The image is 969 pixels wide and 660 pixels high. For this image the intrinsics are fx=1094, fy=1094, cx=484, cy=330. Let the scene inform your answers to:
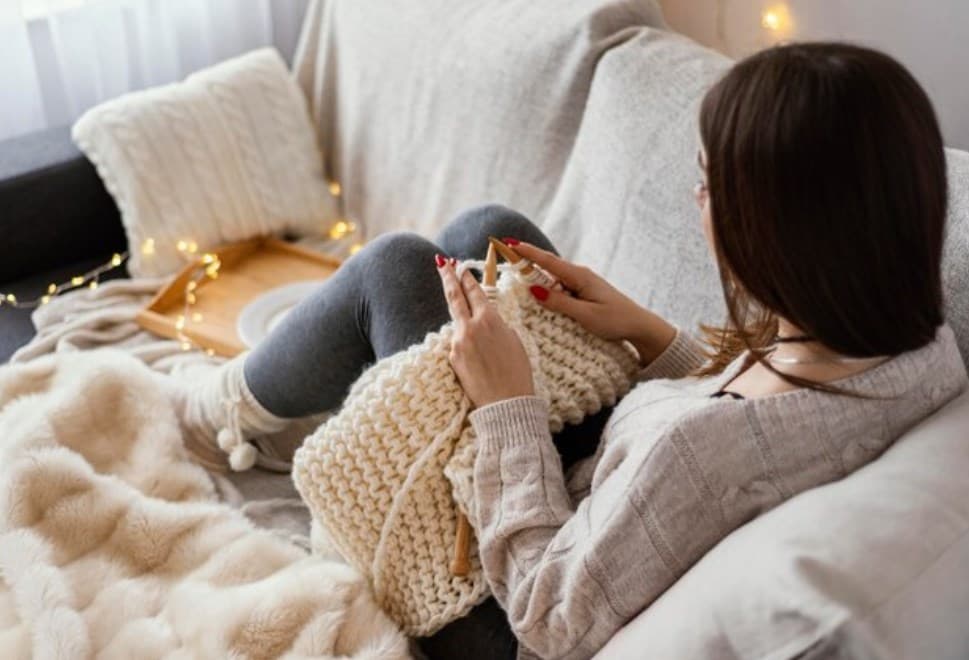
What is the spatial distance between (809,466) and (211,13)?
5.34 feet

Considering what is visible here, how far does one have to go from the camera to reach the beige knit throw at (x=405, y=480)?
1.12 m

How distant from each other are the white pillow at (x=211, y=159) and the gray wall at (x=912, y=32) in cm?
82

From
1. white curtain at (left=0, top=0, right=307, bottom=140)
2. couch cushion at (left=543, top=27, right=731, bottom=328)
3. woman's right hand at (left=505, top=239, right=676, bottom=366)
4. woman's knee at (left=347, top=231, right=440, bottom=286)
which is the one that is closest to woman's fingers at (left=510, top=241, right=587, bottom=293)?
woman's right hand at (left=505, top=239, right=676, bottom=366)

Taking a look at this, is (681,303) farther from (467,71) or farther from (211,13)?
(211,13)

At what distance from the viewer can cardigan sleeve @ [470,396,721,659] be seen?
0.94 m

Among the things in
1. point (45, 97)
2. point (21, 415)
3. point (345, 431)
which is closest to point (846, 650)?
point (345, 431)

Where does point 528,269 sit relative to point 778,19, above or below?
below

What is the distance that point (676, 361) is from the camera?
1.28 meters

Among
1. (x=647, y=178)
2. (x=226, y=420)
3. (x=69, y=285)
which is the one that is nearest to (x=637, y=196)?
(x=647, y=178)

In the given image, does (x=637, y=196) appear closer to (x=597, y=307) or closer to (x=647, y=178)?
(x=647, y=178)

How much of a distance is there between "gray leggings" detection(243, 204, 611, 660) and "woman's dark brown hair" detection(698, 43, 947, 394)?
40 cm

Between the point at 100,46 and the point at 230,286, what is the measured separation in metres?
0.54

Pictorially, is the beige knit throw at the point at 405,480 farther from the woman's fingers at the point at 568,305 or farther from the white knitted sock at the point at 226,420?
the white knitted sock at the point at 226,420

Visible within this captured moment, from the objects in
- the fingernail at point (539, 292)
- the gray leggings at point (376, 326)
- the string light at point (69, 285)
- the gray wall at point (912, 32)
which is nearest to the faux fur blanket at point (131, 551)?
the gray leggings at point (376, 326)
